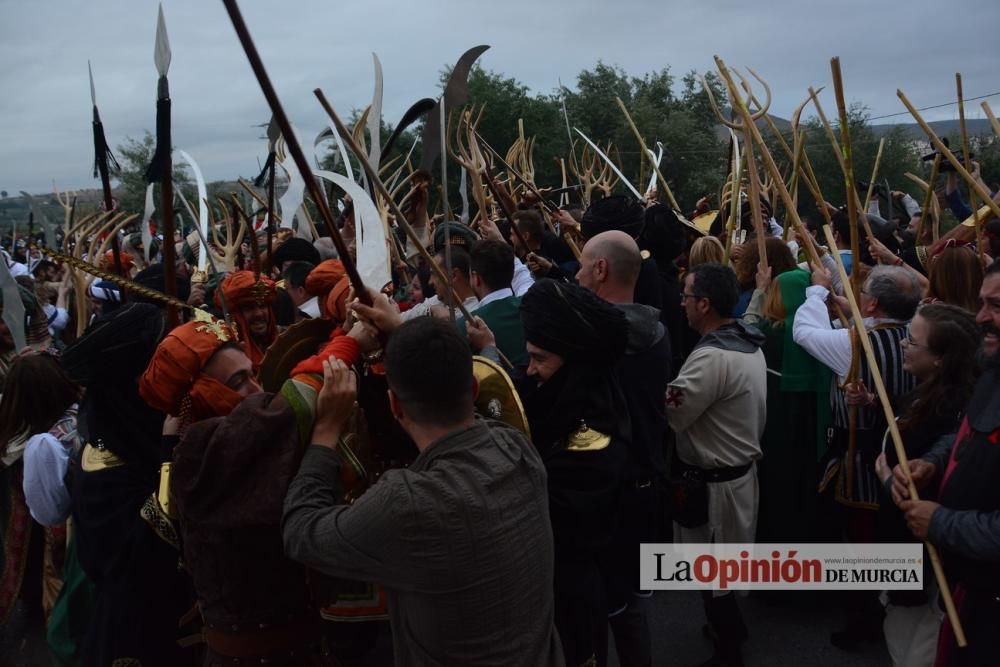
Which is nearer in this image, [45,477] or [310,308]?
[45,477]

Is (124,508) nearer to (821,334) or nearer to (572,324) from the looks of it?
(572,324)

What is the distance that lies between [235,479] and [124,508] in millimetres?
716

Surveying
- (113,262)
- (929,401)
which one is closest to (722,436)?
(929,401)

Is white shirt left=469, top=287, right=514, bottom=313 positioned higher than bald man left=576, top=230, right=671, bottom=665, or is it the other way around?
white shirt left=469, top=287, right=514, bottom=313

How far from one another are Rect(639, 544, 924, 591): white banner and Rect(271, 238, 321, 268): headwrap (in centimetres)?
342

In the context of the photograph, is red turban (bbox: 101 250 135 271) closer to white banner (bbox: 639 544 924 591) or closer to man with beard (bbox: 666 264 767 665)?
man with beard (bbox: 666 264 767 665)

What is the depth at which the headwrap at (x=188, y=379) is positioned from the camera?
2088 millimetres

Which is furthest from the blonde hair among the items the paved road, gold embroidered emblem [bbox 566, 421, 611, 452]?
gold embroidered emblem [bbox 566, 421, 611, 452]

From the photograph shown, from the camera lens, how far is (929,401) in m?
2.74

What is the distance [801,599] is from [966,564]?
230 cm

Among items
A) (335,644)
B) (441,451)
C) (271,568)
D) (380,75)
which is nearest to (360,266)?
(441,451)

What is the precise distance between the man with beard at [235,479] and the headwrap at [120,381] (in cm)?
24

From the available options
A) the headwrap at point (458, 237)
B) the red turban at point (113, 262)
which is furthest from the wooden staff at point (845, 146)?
the red turban at point (113, 262)

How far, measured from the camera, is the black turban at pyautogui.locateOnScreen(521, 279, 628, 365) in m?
2.40
